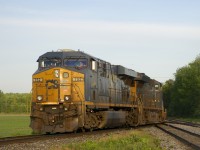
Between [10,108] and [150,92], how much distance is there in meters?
82.6

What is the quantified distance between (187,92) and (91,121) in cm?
5841

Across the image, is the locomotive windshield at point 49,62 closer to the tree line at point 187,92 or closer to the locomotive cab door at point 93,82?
the locomotive cab door at point 93,82

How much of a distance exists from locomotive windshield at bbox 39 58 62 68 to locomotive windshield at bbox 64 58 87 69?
0.38 m

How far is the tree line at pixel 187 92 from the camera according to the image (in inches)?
2810

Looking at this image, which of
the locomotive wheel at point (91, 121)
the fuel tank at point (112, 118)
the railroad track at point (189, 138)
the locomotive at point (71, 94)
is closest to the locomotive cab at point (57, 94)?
the locomotive at point (71, 94)

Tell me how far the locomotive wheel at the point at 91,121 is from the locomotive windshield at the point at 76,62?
7.69ft

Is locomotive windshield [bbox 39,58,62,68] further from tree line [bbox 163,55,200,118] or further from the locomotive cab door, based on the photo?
tree line [bbox 163,55,200,118]

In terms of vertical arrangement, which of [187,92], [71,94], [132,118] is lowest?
[132,118]

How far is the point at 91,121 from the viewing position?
715 inches

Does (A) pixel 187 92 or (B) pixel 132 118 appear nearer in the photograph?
(B) pixel 132 118

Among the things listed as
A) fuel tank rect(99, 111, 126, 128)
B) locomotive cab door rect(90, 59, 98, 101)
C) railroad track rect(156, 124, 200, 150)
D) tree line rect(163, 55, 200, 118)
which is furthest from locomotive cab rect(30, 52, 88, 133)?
tree line rect(163, 55, 200, 118)

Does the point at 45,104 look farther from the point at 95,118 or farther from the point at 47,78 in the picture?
the point at 95,118

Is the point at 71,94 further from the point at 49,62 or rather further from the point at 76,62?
the point at 49,62

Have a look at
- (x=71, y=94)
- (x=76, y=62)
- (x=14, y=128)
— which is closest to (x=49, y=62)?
(x=76, y=62)
